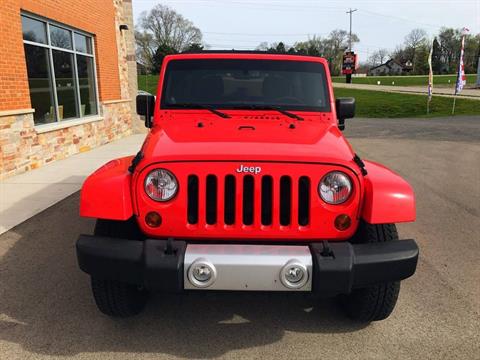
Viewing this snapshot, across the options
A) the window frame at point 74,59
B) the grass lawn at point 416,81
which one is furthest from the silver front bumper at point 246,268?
the grass lawn at point 416,81

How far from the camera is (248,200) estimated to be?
2611 mm

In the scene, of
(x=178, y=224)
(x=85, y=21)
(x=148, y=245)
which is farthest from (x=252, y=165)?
(x=85, y=21)

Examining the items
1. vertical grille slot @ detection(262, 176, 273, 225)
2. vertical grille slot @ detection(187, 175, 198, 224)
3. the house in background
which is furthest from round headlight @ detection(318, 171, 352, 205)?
the house in background

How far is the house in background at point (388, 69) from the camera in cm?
11279

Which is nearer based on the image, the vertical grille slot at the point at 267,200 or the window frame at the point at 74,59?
the vertical grille slot at the point at 267,200

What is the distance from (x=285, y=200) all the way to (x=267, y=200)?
0.11 metres

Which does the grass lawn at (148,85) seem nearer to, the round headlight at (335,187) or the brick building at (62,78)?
the brick building at (62,78)

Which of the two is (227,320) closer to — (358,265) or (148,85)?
(358,265)

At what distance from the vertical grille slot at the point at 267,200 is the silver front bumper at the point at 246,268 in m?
0.25

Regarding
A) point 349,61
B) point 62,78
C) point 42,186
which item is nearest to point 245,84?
point 42,186

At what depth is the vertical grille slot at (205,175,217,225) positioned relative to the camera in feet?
8.50

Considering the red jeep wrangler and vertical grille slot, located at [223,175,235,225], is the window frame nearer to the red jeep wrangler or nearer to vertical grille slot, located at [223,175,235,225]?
the red jeep wrangler

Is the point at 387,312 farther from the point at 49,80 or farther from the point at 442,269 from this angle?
the point at 49,80

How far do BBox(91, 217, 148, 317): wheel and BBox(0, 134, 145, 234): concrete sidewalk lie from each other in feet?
8.34
